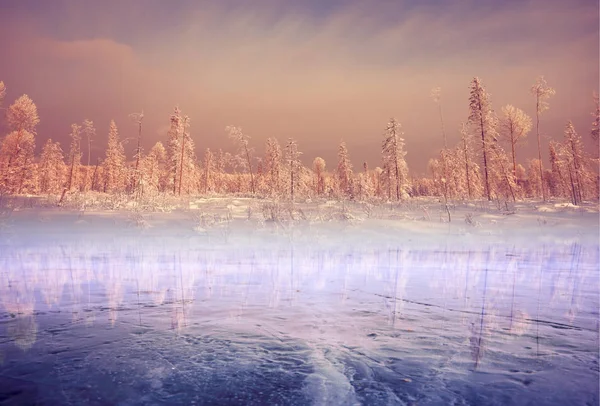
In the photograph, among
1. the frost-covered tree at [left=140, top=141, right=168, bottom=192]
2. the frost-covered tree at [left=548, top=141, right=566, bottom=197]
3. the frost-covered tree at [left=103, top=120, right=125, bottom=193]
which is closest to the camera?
the frost-covered tree at [left=548, top=141, right=566, bottom=197]

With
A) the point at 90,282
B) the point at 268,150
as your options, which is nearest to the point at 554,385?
the point at 90,282

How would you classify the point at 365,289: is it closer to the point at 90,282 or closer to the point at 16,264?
the point at 90,282

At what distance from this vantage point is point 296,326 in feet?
18.9

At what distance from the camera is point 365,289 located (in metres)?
8.74

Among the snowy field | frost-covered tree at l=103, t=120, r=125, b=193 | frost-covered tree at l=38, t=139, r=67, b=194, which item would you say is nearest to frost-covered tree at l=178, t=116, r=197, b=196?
frost-covered tree at l=103, t=120, r=125, b=193

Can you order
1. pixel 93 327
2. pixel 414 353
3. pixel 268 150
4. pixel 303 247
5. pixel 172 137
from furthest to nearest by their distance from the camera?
1. pixel 268 150
2. pixel 172 137
3. pixel 303 247
4. pixel 93 327
5. pixel 414 353

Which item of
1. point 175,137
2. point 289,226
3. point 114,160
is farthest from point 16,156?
point 289,226

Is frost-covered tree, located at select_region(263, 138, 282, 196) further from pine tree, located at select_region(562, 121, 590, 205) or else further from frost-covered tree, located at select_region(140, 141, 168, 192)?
pine tree, located at select_region(562, 121, 590, 205)

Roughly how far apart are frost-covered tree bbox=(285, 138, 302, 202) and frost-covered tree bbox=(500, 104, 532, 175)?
33660 mm

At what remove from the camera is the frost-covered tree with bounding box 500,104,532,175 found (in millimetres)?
52844

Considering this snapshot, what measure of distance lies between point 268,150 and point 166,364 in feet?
304

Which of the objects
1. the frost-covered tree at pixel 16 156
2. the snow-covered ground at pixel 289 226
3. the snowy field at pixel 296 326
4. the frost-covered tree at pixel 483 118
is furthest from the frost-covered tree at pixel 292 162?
the snowy field at pixel 296 326

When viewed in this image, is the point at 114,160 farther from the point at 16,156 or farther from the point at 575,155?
the point at 575,155

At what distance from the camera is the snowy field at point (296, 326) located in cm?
359
